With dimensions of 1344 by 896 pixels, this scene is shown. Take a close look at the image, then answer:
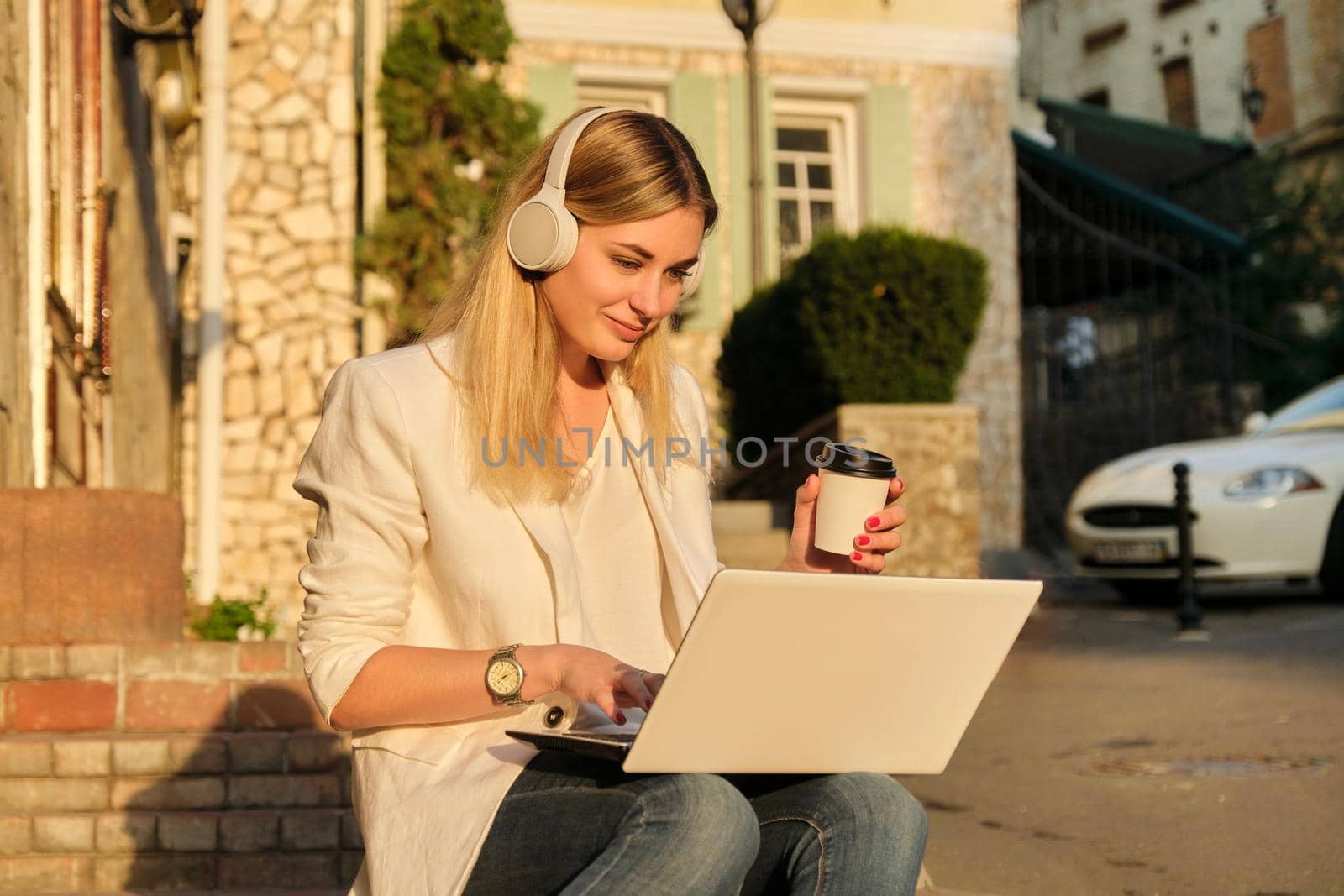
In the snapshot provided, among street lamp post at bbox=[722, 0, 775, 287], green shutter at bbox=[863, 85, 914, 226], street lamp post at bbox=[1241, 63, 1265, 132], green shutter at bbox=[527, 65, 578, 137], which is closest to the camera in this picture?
street lamp post at bbox=[722, 0, 775, 287]

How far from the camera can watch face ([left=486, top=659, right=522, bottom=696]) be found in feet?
7.13

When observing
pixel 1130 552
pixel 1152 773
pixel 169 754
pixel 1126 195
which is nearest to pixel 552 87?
pixel 1126 195

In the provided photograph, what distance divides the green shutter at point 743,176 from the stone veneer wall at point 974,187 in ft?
0.20

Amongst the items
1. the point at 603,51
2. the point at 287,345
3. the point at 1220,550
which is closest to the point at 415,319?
the point at 287,345

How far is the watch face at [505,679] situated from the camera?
2174 mm

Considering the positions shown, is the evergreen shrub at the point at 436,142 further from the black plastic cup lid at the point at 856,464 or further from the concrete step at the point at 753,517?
the black plastic cup lid at the point at 856,464

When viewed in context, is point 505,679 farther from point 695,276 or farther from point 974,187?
point 974,187

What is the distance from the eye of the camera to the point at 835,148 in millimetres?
15359

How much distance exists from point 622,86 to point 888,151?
2434 millimetres

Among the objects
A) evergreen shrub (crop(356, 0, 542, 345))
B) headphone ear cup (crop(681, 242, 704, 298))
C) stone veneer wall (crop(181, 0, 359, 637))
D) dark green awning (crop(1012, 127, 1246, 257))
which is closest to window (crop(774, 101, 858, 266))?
dark green awning (crop(1012, 127, 1246, 257))

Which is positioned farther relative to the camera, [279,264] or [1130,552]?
[279,264]

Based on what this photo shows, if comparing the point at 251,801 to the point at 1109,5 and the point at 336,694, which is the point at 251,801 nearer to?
the point at 336,694

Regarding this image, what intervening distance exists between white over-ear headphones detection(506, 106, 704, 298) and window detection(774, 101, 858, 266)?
41.8 feet

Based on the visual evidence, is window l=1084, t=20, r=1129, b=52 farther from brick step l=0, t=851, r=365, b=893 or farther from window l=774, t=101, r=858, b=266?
brick step l=0, t=851, r=365, b=893
